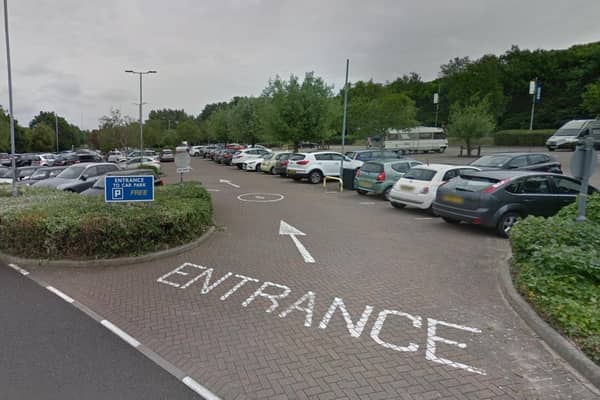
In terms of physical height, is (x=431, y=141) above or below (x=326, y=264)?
above

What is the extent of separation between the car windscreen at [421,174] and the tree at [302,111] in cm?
1576

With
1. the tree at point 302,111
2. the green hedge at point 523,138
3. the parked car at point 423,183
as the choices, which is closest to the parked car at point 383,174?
the parked car at point 423,183

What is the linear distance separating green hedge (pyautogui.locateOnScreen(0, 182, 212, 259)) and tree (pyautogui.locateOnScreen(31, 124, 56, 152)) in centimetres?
6066

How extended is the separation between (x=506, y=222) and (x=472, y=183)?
3.52 feet

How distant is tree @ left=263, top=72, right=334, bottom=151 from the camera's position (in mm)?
25344

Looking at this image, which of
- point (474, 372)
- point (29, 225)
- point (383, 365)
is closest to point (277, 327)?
point (383, 365)

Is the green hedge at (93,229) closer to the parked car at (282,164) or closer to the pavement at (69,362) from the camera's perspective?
the pavement at (69,362)

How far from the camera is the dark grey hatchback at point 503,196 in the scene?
754 cm

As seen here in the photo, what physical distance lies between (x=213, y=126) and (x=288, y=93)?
3450 centimetres

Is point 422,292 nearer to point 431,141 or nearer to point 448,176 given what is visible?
point 448,176

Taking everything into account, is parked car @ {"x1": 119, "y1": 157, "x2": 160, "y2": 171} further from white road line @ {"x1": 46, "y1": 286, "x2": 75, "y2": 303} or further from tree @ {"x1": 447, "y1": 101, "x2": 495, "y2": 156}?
tree @ {"x1": 447, "y1": 101, "x2": 495, "y2": 156}

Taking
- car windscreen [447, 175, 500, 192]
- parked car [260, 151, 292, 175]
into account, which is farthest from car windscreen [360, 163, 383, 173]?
parked car [260, 151, 292, 175]

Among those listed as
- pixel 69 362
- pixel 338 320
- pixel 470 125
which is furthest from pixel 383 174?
pixel 470 125

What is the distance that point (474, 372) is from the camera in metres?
3.03
